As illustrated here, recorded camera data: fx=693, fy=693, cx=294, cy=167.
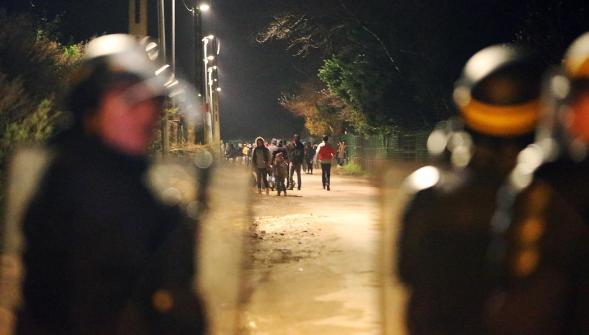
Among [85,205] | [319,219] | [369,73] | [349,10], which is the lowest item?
[319,219]

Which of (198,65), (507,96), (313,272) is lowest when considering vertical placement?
(313,272)

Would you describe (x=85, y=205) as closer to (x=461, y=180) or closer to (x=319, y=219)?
(x=461, y=180)

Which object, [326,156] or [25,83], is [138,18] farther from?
[326,156]

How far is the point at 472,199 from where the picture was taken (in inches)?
91.7

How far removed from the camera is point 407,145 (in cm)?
2664

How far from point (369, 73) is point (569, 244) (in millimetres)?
24948

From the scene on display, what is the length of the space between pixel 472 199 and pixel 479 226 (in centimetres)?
9

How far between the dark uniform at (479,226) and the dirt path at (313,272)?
3.64m

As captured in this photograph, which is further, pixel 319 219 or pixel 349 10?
pixel 349 10

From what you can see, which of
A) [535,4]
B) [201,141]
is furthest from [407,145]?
[535,4]

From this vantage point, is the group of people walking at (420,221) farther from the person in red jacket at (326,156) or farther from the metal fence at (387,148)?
the metal fence at (387,148)

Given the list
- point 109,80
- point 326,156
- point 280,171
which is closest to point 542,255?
point 109,80

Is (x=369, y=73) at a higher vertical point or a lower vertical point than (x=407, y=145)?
higher

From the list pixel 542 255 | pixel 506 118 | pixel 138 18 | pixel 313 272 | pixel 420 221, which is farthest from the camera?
pixel 138 18
